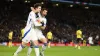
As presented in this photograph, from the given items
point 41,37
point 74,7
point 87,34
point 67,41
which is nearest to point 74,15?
point 74,7

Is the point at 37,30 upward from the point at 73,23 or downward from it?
upward

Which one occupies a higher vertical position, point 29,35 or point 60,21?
point 29,35

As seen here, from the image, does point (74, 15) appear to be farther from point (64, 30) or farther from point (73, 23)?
point (64, 30)

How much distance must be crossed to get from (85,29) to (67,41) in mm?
7462

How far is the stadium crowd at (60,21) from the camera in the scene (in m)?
51.5

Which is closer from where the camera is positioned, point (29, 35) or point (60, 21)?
point (29, 35)

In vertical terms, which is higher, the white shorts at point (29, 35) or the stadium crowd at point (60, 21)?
the white shorts at point (29, 35)

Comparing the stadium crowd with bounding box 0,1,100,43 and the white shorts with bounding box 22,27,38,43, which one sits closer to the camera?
the white shorts with bounding box 22,27,38,43

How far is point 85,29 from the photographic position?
58.8m

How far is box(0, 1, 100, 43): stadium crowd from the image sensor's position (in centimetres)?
5150

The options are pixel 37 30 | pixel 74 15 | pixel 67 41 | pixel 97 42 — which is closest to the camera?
pixel 37 30

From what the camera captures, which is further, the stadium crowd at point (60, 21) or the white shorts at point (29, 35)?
the stadium crowd at point (60, 21)

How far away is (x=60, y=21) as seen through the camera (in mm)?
58562

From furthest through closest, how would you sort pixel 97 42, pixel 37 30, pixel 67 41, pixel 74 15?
pixel 74 15 → pixel 97 42 → pixel 67 41 → pixel 37 30
